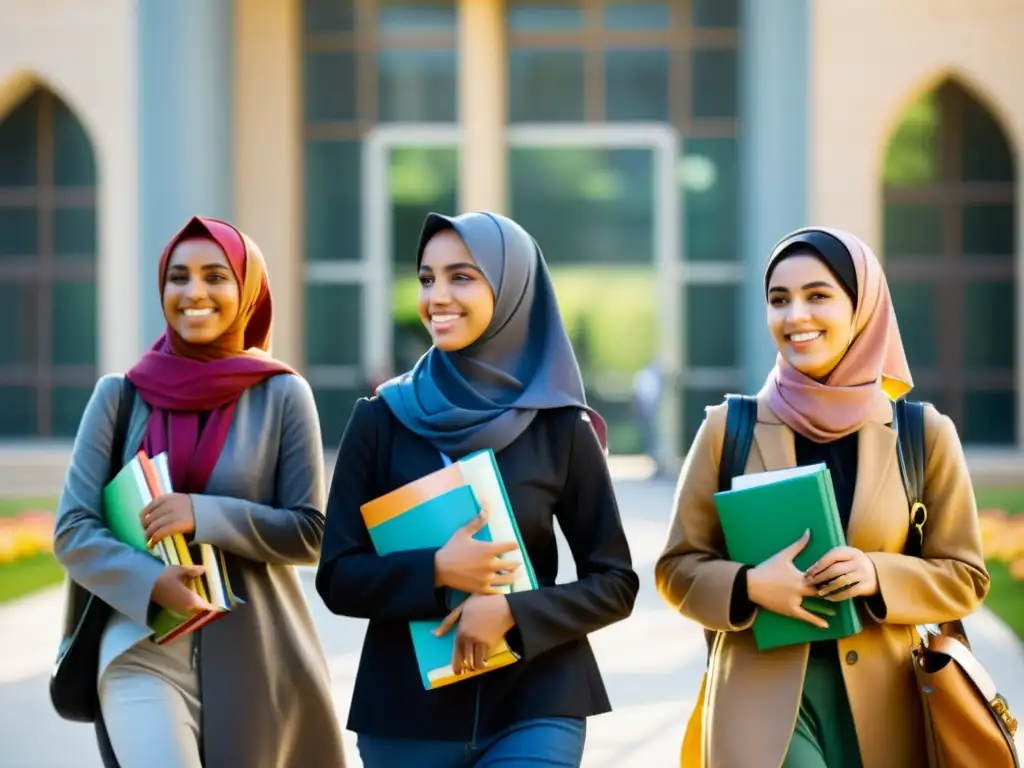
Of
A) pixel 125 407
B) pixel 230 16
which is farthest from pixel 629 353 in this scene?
pixel 125 407

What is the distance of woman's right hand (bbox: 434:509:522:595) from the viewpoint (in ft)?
10.4

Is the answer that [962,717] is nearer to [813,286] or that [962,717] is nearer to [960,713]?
[960,713]

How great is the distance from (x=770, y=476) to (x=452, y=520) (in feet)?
2.30

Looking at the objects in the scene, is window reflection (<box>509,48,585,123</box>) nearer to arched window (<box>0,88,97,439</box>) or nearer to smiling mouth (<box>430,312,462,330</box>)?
arched window (<box>0,88,97,439</box>)

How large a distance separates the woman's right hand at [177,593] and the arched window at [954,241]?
14.2m

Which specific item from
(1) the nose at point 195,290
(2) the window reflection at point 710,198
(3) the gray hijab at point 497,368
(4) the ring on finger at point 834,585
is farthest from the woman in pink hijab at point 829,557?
(2) the window reflection at point 710,198

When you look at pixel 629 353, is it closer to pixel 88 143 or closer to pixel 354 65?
pixel 354 65

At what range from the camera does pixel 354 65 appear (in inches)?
699

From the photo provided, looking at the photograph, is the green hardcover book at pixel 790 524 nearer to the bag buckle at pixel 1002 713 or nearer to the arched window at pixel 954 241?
the bag buckle at pixel 1002 713

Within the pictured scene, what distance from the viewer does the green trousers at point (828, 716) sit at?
333 cm

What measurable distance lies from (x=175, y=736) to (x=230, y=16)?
48.3 ft

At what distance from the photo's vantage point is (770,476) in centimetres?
334

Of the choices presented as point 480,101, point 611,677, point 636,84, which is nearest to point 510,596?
point 611,677

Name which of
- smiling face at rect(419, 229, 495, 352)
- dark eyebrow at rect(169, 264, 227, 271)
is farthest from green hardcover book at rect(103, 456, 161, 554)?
smiling face at rect(419, 229, 495, 352)
